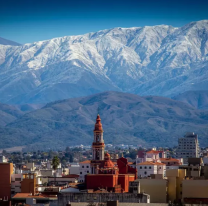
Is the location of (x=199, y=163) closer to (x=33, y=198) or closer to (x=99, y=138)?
(x=99, y=138)

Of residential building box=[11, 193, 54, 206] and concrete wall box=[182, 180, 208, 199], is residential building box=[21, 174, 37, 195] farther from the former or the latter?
concrete wall box=[182, 180, 208, 199]

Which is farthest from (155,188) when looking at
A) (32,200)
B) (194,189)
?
(32,200)

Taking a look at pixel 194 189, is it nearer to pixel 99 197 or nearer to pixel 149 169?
pixel 99 197

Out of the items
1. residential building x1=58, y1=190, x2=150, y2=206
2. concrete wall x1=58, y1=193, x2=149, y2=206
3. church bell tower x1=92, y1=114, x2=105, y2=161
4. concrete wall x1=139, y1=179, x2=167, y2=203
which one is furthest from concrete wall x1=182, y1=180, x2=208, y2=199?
church bell tower x1=92, y1=114, x2=105, y2=161

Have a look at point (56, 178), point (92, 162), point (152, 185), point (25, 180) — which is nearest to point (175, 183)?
point (152, 185)

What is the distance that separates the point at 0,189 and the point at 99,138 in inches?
950

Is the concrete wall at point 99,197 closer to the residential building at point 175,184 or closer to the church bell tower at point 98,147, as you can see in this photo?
the residential building at point 175,184

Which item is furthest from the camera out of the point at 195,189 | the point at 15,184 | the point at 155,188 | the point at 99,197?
the point at 15,184

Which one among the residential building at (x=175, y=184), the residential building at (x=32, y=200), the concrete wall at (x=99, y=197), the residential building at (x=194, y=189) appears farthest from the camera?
the residential building at (x=175, y=184)

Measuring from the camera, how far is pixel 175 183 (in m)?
93.9

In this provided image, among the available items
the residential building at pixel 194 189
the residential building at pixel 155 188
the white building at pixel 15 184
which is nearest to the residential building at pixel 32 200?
the residential building at pixel 155 188

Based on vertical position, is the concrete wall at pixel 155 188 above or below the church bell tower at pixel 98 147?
below

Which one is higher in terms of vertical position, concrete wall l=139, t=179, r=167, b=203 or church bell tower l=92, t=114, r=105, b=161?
church bell tower l=92, t=114, r=105, b=161

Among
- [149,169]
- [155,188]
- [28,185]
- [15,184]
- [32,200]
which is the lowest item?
[32,200]
